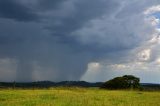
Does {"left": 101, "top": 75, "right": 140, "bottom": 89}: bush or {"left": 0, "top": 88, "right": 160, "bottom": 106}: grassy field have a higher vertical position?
{"left": 101, "top": 75, "right": 140, "bottom": 89}: bush

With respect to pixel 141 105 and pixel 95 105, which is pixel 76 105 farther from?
pixel 141 105

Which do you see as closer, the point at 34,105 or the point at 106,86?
the point at 34,105

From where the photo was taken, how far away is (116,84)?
83250 mm

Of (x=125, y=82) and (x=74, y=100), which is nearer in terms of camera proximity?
(x=74, y=100)

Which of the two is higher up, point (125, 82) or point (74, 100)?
point (125, 82)

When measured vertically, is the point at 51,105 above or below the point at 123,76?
below

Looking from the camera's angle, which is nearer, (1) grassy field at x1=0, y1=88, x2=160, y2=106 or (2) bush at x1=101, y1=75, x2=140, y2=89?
(1) grassy field at x1=0, y1=88, x2=160, y2=106

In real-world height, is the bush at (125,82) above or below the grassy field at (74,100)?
above

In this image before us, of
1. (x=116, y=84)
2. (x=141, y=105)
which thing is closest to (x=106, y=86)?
(x=116, y=84)

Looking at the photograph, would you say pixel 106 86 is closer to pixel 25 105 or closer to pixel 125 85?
pixel 125 85

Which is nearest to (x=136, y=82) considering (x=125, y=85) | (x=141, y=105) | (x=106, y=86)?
(x=125, y=85)

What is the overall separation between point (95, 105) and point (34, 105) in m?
5.39

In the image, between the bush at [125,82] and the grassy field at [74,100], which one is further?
the bush at [125,82]

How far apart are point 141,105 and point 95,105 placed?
4.37 metres
